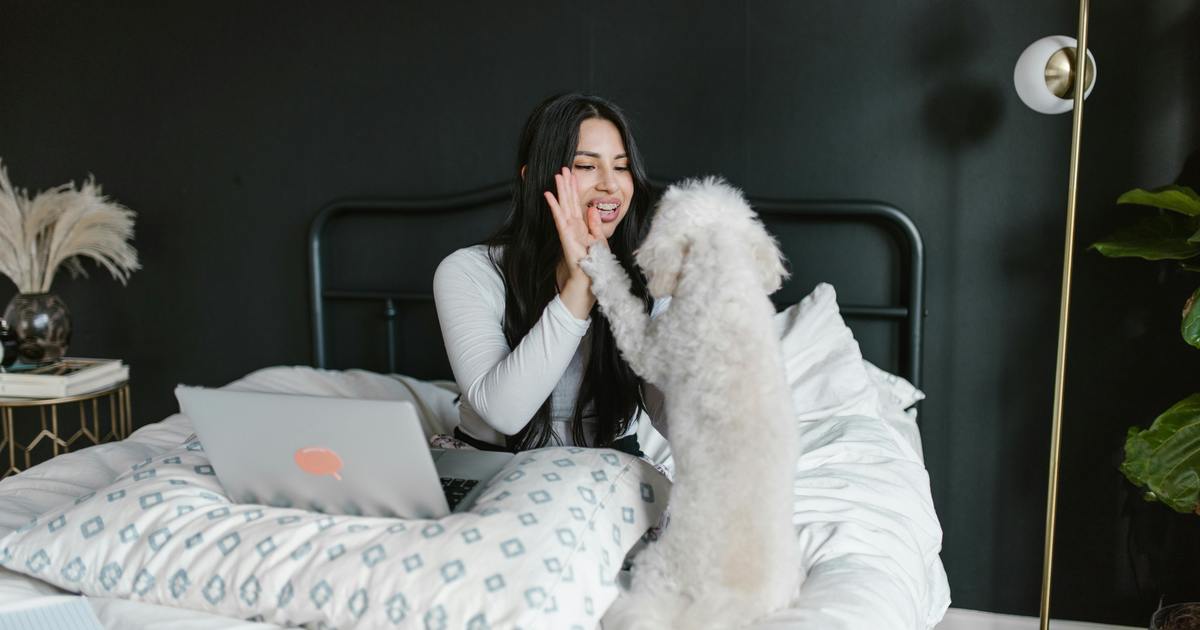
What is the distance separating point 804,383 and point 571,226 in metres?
0.89

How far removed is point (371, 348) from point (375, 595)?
1.87 metres

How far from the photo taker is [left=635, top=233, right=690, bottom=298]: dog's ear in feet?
3.99

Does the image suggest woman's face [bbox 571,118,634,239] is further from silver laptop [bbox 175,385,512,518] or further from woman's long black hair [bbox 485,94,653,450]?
silver laptop [bbox 175,385,512,518]

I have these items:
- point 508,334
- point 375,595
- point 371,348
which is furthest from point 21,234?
point 375,595

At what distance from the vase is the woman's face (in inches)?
73.7

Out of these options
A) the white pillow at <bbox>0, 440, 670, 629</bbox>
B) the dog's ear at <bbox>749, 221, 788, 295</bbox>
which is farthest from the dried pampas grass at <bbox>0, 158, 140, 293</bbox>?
the dog's ear at <bbox>749, 221, 788, 295</bbox>

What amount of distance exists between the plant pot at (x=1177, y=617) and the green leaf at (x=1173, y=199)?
93cm

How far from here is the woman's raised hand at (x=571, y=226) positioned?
1426mm

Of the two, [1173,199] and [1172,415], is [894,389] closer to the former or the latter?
[1172,415]

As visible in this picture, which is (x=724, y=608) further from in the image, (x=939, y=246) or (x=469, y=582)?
(x=939, y=246)

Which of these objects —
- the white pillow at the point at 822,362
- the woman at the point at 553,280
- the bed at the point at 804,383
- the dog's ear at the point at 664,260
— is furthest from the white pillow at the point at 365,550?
the white pillow at the point at 822,362

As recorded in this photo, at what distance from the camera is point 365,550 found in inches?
43.7

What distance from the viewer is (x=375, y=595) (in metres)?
1.06

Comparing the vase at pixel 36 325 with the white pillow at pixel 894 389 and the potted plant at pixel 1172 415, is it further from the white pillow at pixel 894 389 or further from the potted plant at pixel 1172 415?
Answer: the potted plant at pixel 1172 415
